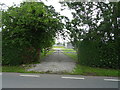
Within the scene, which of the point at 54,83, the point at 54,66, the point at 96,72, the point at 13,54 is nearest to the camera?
the point at 54,83

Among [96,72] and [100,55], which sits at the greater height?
[100,55]

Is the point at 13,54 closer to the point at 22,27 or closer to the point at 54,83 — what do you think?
the point at 22,27

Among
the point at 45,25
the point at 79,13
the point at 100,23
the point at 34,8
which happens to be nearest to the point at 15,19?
the point at 34,8

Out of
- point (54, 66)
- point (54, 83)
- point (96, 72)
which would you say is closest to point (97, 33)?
point (96, 72)

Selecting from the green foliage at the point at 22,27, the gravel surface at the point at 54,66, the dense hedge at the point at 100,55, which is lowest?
the gravel surface at the point at 54,66

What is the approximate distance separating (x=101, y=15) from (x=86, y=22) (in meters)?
1.32

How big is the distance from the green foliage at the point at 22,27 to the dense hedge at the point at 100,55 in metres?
3.40

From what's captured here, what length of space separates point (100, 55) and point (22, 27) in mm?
7062

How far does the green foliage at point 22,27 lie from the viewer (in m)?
9.01

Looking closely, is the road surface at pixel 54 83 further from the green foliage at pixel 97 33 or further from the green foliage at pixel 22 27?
the green foliage at pixel 22 27

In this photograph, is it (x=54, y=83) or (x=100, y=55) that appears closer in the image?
(x=54, y=83)

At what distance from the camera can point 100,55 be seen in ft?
28.9

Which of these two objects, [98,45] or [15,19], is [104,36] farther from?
[15,19]

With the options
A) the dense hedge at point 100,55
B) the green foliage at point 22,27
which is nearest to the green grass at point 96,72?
the dense hedge at point 100,55
